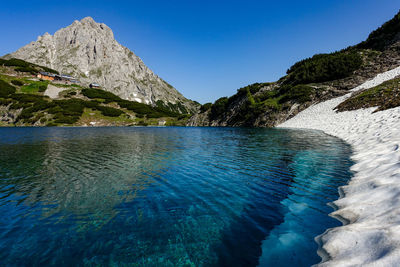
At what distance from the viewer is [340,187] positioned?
7.95m

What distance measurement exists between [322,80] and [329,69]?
4273mm

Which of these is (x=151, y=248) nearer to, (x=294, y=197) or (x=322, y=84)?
(x=294, y=197)

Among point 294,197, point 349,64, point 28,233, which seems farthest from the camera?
point 349,64

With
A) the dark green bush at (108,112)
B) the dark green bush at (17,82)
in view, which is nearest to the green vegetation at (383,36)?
the dark green bush at (108,112)

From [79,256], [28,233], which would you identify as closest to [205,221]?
[79,256]

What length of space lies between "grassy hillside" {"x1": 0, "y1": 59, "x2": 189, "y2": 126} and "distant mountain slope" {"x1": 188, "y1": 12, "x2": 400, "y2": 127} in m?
50.5

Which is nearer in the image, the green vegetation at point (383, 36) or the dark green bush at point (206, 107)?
the green vegetation at point (383, 36)

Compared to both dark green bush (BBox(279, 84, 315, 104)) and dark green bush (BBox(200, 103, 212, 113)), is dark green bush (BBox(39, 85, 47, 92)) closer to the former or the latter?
dark green bush (BBox(200, 103, 212, 113))

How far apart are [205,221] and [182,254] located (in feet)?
5.38

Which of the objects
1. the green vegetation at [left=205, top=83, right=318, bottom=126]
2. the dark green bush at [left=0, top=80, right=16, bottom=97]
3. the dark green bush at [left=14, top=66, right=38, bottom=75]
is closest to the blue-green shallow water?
the green vegetation at [left=205, top=83, right=318, bottom=126]

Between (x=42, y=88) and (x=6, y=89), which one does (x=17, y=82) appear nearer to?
(x=42, y=88)

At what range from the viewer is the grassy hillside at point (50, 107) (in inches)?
3617

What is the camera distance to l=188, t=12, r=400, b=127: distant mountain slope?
58.5 metres

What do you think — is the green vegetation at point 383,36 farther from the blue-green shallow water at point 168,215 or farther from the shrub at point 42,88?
the shrub at point 42,88
